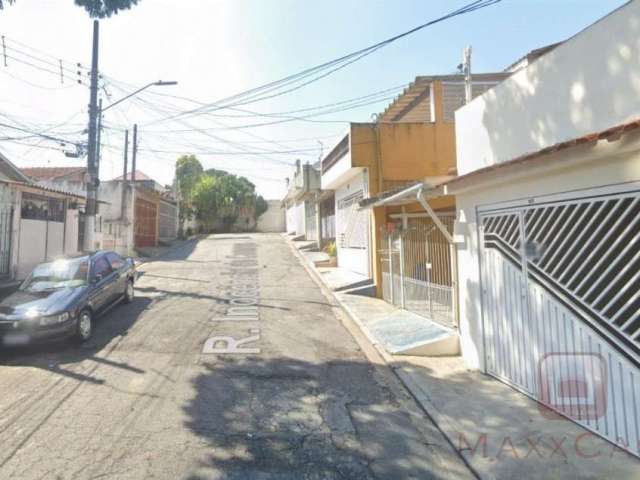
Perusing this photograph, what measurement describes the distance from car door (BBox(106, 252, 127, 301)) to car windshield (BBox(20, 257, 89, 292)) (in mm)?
868

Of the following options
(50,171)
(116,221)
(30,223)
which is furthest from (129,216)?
(50,171)

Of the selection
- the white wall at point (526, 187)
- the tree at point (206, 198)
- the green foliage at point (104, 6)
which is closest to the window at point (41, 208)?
the green foliage at point (104, 6)

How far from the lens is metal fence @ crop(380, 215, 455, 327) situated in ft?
22.4

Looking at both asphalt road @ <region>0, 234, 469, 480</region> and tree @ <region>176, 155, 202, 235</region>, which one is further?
tree @ <region>176, 155, 202, 235</region>

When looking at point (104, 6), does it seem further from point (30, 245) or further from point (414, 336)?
point (30, 245)

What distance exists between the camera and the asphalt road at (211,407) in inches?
128

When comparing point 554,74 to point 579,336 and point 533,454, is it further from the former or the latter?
point 533,454

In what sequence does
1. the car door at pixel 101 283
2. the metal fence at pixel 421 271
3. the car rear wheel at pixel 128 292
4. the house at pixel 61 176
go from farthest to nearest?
1. the house at pixel 61 176
2. the car rear wheel at pixel 128 292
3. the car door at pixel 101 283
4. the metal fence at pixel 421 271

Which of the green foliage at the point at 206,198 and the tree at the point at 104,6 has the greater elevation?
the green foliage at the point at 206,198

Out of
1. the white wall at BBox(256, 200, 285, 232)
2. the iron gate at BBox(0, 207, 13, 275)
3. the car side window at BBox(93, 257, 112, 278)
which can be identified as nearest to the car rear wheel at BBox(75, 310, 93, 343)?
the car side window at BBox(93, 257, 112, 278)

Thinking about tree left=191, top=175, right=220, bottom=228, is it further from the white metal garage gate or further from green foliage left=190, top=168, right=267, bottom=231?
the white metal garage gate

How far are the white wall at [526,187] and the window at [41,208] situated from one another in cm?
1291

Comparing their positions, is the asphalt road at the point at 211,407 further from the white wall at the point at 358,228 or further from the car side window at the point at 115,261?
the white wall at the point at 358,228

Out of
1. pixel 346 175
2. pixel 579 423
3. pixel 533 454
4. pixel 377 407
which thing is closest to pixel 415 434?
pixel 377 407
